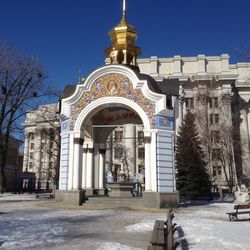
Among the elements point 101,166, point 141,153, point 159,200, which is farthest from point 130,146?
point 159,200

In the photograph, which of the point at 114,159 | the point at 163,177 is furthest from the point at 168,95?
the point at 114,159

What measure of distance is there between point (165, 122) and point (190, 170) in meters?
10.4

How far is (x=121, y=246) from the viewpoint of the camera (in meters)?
6.27

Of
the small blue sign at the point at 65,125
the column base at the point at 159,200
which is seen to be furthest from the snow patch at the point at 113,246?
the small blue sign at the point at 65,125

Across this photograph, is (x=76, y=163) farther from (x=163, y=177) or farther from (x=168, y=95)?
(x=168, y=95)

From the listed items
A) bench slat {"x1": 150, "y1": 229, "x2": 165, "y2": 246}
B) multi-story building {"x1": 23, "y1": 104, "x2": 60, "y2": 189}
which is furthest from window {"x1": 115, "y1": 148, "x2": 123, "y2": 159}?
bench slat {"x1": 150, "y1": 229, "x2": 165, "y2": 246}

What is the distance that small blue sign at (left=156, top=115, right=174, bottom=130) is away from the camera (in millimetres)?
14562

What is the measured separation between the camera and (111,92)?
15.3 meters

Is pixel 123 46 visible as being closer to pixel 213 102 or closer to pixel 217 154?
Result: pixel 217 154

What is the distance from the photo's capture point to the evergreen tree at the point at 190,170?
915 inches

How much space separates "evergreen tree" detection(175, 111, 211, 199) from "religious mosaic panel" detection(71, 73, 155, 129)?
10561 mm

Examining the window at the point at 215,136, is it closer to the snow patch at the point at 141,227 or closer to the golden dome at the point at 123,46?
the golden dome at the point at 123,46

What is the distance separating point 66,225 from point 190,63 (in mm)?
42635

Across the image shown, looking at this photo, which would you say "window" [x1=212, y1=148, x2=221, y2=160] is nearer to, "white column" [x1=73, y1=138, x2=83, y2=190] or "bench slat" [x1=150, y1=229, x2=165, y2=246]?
"white column" [x1=73, y1=138, x2=83, y2=190]
